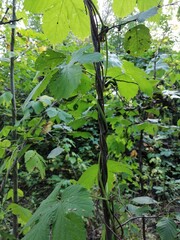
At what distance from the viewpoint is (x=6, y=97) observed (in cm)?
118

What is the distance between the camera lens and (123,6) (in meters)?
0.61

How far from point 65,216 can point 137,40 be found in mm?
448

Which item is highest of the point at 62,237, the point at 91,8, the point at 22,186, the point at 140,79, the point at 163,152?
the point at 91,8

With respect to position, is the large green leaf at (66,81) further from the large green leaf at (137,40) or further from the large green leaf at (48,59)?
the large green leaf at (137,40)

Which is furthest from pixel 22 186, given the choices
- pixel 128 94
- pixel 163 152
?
pixel 128 94

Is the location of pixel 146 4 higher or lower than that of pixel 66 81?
higher

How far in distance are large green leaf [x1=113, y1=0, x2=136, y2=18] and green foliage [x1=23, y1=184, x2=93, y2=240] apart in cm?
42

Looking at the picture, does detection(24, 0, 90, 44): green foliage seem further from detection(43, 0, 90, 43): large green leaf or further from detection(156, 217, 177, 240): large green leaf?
detection(156, 217, 177, 240): large green leaf

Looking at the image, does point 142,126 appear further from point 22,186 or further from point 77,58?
point 22,186

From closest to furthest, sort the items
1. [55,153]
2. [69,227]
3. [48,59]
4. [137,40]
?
[69,227]
[48,59]
[137,40]
[55,153]

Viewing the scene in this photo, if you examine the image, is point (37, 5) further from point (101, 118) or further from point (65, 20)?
point (101, 118)

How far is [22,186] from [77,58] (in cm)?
347

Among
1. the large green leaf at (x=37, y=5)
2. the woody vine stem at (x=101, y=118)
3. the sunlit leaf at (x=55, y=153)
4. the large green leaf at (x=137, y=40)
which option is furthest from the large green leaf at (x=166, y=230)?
the large green leaf at (x=37, y=5)

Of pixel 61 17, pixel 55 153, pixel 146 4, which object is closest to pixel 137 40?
pixel 146 4
